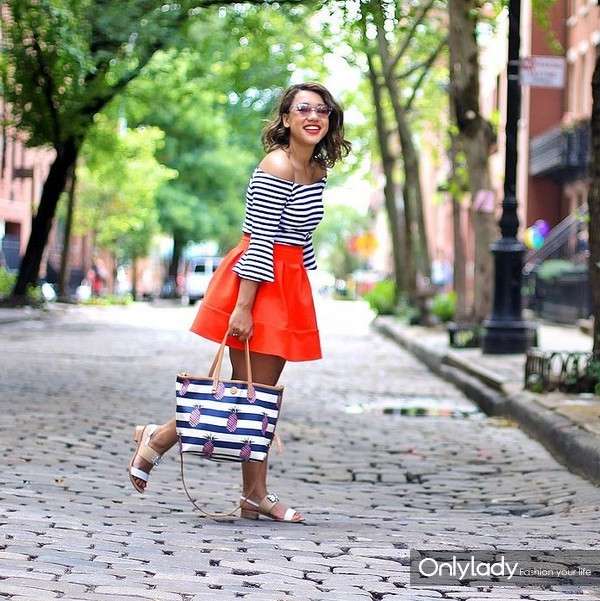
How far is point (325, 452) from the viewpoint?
9852 mm

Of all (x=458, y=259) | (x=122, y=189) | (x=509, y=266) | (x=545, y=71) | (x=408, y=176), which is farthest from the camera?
(x=122, y=189)

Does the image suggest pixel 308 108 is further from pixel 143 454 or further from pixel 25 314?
pixel 25 314

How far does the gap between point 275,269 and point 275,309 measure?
0.54 ft

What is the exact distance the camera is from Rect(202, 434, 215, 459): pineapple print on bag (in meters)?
6.17

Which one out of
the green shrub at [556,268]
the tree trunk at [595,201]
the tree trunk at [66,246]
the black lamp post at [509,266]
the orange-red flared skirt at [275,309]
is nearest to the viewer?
the orange-red flared skirt at [275,309]

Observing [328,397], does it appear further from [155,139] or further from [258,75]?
[155,139]

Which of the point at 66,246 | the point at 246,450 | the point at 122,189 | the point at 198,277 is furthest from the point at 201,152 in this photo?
the point at 246,450

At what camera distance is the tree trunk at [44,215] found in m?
32.6

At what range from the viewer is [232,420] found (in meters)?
6.18

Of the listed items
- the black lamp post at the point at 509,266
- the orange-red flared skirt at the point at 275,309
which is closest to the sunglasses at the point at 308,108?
the orange-red flared skirt at the point at 275,309

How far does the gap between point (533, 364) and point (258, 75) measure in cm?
2043

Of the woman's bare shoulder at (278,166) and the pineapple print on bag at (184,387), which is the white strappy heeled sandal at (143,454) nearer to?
the pineapple print on bag at (184,387)

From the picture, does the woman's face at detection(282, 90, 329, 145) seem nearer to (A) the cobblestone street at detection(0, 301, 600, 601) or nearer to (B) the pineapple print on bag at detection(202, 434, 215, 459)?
(B) the pineapple print on bag at detection(202, 434, 215, 459)

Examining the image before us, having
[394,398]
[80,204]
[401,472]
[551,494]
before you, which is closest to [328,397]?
[394,398]
